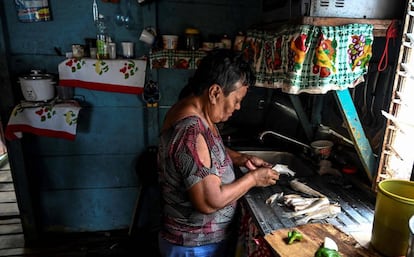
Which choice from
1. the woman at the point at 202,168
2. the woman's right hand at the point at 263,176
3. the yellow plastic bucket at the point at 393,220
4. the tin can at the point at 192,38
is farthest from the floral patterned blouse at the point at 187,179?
the tin can at the point at 192,38

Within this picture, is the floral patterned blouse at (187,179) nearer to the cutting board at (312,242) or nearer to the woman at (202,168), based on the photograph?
the woman at (202,168)

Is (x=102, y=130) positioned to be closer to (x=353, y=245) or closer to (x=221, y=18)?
(x=221, y=18)

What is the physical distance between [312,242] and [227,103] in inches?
23.9

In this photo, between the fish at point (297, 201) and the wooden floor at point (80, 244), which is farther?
the wooden floor at point (80, 244)

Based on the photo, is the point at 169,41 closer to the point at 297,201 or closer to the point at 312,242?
the point at 297,201

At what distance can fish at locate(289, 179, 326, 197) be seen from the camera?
54.9 inches

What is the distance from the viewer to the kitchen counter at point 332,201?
1146 mm

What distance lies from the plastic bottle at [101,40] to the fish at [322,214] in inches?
67.0

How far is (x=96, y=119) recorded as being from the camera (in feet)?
7.55

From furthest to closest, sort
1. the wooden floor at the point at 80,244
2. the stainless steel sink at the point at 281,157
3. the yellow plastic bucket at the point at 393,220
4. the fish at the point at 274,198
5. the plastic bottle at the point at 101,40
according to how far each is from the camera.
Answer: the wooden floor at the point at 80,244 < the plastic bottle at the point at 101,40 < the stainless steel sink at the point at 281,157 < the fish at the point at 274,198 < the yellow plastic bucket at the point at 393,220

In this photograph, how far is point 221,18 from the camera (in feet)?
7.27

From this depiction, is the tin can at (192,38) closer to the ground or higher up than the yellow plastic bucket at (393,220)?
higher up

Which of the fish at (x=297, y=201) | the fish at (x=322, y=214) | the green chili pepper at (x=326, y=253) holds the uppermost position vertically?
the green chili pepper at (x=326, y=253)

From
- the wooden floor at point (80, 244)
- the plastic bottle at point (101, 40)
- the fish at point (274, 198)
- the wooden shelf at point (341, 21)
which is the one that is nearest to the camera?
the wooden shelf at point (341, 21)
